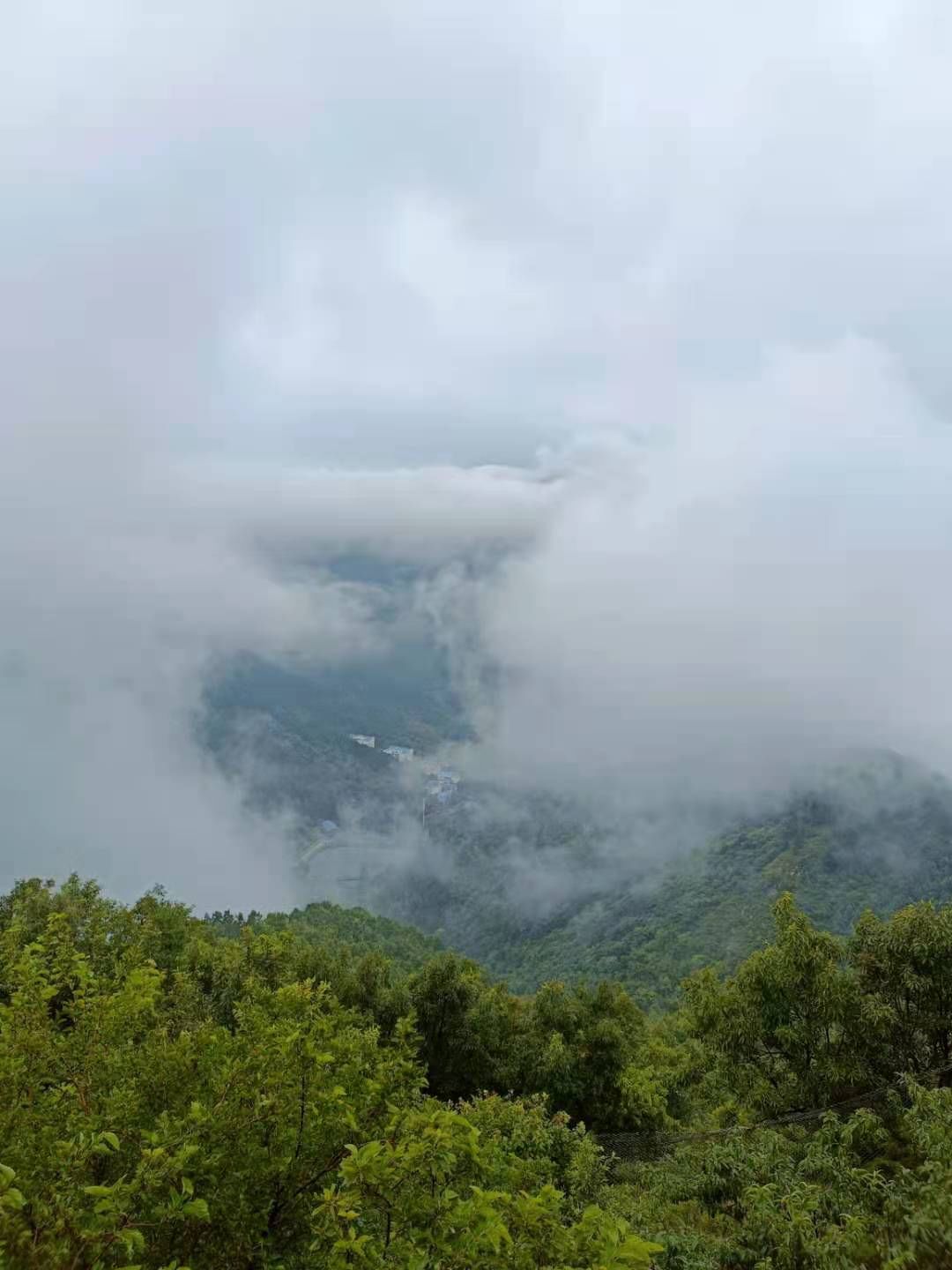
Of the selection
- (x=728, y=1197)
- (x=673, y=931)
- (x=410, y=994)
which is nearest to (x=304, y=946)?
(x=410, y=994)

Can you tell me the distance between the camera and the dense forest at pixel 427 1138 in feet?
18.3

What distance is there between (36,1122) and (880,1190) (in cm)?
1280

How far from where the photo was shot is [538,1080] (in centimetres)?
3122

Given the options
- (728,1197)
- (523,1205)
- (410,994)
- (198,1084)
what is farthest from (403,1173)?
(410,994)

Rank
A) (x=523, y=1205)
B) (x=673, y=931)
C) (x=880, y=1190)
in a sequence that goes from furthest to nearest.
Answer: (x=673, y=931) < (x=880, y=1190) < (x=523, y=1205)

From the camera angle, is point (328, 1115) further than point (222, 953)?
No

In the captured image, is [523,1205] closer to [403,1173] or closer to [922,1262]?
[403,1173]

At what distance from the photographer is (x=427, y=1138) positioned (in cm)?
587

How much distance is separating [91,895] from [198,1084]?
38.0 meters

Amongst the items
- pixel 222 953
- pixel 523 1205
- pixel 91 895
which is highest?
pixel 91 895

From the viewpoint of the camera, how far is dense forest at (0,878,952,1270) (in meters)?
5.57

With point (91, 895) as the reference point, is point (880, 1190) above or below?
below

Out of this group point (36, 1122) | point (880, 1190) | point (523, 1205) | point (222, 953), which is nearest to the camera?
point (523, 1205)

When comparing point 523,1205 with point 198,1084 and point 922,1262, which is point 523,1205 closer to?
point 198,1084
